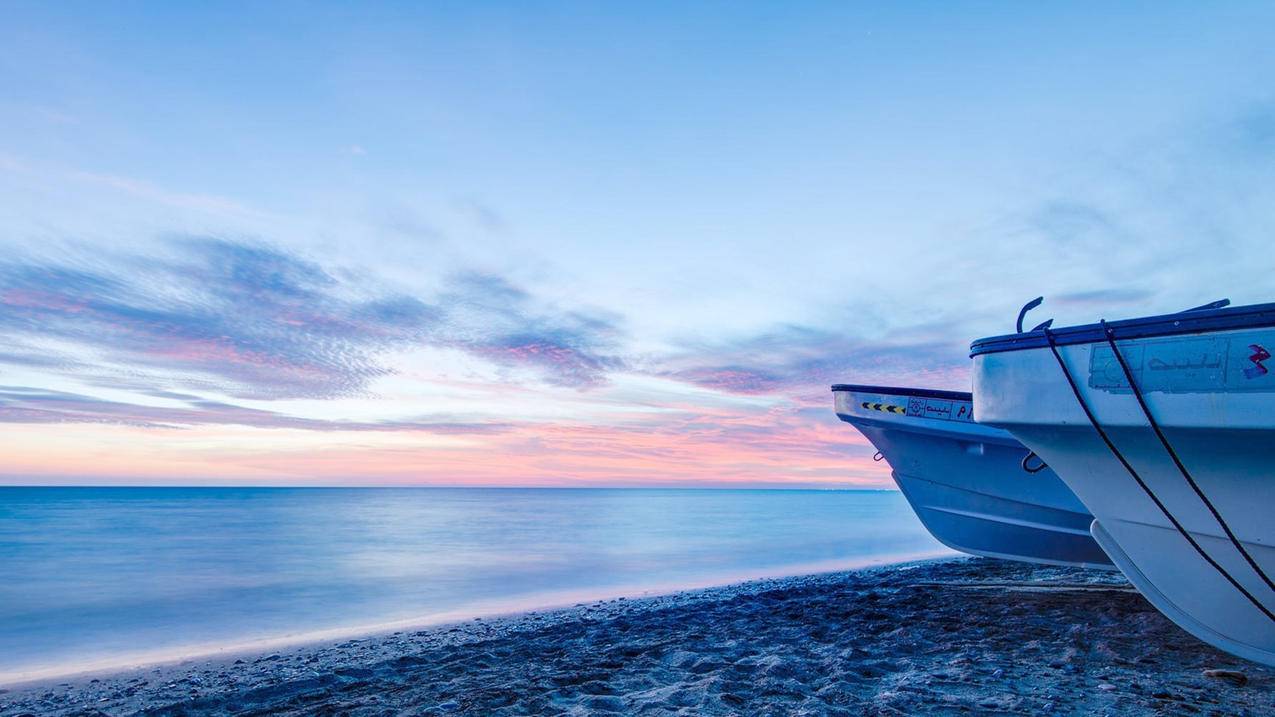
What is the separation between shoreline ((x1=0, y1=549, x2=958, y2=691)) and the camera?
7.55 m

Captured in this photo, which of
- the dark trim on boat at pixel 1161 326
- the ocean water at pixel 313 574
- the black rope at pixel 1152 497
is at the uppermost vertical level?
the dark trim on boat at pixel 1161 326

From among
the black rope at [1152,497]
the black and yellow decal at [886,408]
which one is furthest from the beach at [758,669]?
the black and yellow decal at [886,408]

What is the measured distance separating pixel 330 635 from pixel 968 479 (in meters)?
8.94

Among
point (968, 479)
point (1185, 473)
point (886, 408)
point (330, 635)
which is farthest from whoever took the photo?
point (886, 408)

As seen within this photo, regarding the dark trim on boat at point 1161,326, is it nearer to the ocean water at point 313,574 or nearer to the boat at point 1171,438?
the boat at point 1171,438

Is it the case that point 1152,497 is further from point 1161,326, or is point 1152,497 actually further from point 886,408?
point 886,408

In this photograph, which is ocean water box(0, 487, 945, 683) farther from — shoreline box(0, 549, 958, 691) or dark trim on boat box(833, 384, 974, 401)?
dark trim on boat box(833, 384, 974, 401)

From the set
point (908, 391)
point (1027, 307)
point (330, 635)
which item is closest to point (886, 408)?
point (908, 391)

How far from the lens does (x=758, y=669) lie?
17.3 feet

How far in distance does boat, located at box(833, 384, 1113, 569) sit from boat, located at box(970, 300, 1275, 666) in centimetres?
394

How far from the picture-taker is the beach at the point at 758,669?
175 inches

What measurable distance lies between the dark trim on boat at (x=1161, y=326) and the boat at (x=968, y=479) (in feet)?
14.6

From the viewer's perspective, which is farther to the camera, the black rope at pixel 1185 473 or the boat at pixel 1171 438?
the black rope at pixel 1185 473

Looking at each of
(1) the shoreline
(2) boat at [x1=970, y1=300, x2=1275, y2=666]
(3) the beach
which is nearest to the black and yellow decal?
(3) the beach
